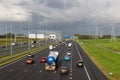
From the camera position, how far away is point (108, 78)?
43.6m

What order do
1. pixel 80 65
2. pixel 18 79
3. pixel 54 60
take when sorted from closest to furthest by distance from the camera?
pixel 18 79, pixel 54 60, pixel 80 65

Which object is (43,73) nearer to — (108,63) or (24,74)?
(24,74)

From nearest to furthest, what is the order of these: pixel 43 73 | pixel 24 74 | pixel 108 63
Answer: pixel 24 74 → pixel 43 73 → pixel 108 63

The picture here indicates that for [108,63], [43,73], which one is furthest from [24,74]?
[108,63]

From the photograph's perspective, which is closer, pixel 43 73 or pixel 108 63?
pixel 43 73

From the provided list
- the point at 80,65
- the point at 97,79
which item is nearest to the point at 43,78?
the point at 97,79

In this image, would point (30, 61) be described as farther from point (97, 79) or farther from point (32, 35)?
point (32, 35)

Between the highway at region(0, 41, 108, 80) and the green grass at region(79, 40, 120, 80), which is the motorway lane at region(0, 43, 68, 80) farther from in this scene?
the green grass at region(79, 40, 120, 80)

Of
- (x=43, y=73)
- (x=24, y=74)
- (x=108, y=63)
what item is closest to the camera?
(x=24, y=74)

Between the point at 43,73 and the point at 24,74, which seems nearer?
the point at 24,74

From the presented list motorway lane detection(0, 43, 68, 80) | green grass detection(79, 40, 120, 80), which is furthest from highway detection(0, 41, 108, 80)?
green grass detection(79, 40, 120, 80)

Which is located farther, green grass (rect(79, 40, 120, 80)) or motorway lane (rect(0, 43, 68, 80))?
green grass (rect(79, 40, 120, 80))

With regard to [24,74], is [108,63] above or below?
below

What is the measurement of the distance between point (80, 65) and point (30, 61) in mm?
15114
